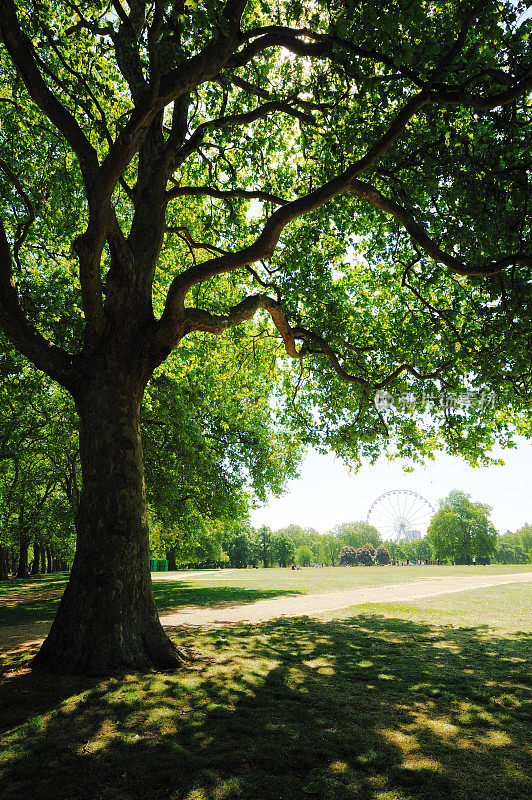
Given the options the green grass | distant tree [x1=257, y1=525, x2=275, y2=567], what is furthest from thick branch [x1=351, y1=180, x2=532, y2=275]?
distant tree [x1=257, y1=525, x2=275, y2=567]

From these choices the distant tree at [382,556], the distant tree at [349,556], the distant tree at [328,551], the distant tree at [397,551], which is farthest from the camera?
the distant tree at [397,551]

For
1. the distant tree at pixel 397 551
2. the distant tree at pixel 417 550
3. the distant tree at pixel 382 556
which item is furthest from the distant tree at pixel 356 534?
the distant tree at pixel 382 556

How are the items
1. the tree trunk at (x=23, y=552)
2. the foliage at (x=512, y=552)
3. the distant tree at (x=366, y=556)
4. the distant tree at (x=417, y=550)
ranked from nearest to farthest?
the tree trunk at (x=23, y=552) → the distant tree at (x=366, y=556) → the foliage at (x=512, y=552) → the distant tree at (x=417, y=550)

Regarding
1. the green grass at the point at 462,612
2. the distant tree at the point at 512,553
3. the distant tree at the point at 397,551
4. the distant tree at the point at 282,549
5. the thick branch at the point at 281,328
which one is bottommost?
the distant tree at the point at 512,553

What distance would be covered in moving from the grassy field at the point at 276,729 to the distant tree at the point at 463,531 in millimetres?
96673

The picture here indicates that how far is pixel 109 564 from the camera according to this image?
254 inches

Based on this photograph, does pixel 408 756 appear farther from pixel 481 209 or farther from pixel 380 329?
pixel 380 329

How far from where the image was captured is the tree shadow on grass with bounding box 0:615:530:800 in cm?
339

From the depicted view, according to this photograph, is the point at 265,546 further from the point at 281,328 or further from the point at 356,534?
the point at 281,328

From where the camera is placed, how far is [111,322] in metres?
7.61

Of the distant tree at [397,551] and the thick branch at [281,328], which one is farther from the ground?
the thick branch at [281,328]

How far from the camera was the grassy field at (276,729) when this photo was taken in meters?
3.40

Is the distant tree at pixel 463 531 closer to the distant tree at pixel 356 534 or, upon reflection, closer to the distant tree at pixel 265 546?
the distant tree at pixel 265 546

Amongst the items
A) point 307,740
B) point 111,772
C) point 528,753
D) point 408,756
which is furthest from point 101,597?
point 528,753
